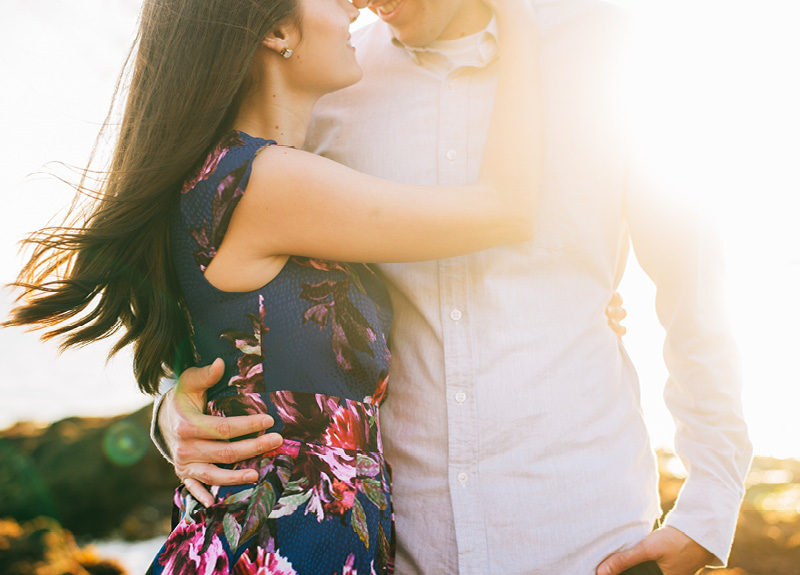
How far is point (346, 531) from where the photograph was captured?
142 centimetres

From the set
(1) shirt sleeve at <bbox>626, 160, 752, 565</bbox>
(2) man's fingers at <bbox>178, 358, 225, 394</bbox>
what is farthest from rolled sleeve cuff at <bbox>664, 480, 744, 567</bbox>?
(2) man's fingers at <bbox>178, 358, 225, 394</bbox>

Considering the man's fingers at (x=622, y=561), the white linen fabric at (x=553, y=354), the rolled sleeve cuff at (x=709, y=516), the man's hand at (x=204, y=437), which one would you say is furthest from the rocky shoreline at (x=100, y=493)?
the man's hand at (x=204, y=437)

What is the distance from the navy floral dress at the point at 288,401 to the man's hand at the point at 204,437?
3 centimetres

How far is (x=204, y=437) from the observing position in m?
1.56

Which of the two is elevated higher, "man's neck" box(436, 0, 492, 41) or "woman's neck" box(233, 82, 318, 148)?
"man's neck" box(436, 0, 492, 41)

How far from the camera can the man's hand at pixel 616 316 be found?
192 centimetres

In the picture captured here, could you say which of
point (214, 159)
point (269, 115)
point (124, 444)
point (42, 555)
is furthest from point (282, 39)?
point (124, 444)

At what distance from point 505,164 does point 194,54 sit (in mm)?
816

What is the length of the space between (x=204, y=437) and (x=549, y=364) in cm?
88

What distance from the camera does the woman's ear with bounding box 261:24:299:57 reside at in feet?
5.75

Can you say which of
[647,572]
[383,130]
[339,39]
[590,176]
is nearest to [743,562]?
[647,572]

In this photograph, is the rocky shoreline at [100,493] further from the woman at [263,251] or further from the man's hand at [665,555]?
the woman at [263,251]

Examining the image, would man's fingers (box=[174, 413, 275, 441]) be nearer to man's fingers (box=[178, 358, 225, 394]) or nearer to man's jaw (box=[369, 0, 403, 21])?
man's fingers (box=[178, 358, 225, 394])

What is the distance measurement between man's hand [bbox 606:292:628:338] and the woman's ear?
1.14 meters
